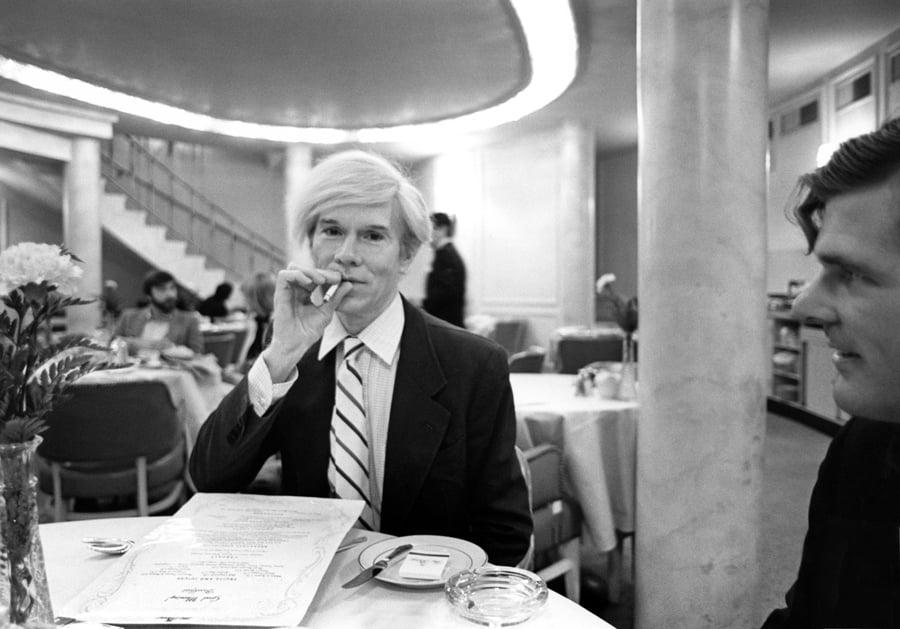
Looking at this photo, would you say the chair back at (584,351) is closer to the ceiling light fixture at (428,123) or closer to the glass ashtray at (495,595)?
the ceiling light fixture at (428,123)

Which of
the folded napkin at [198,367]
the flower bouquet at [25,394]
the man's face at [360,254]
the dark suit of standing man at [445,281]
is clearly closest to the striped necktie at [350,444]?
the man's face at [360,254]

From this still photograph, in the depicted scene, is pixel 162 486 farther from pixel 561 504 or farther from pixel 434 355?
pixel 434 355

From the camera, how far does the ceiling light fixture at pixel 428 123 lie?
5.73 meters

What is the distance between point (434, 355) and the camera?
159 cm

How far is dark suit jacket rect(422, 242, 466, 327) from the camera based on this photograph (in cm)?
482

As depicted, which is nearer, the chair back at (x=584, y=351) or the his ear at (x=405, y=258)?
the his ear at (x=405, y=258)

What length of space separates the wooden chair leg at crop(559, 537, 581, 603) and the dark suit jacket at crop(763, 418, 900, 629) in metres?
1.74

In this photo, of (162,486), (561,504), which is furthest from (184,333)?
(561,504)

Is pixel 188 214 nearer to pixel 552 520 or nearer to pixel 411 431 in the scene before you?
pixel 552 520

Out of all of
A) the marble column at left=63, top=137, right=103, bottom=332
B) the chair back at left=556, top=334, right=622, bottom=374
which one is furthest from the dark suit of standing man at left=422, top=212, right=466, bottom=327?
the marble column at left=63, top=137, right=103, bottom=332

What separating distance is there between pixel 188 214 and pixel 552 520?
39.7 feet

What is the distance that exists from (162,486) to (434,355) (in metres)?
2.28

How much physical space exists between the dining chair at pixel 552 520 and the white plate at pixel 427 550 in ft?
4.09

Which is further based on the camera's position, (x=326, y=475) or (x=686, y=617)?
(x=686, y=617)
